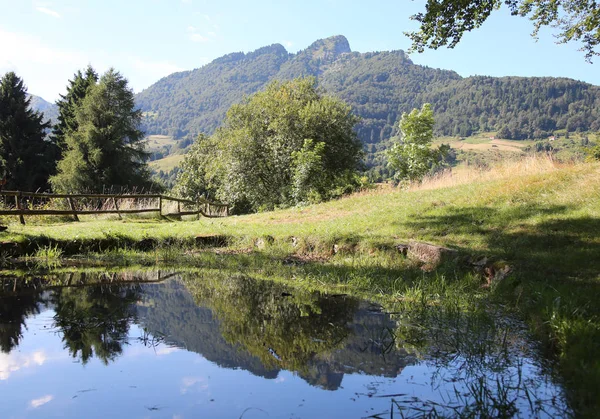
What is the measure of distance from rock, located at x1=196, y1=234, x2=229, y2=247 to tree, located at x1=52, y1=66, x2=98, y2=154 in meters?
33.1

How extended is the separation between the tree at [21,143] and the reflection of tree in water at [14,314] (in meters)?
35.2

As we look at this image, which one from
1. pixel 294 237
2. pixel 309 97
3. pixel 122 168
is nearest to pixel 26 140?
pixel 122 168

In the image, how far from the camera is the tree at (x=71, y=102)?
39125 millimetres

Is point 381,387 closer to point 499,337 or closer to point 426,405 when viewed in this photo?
point 426,405

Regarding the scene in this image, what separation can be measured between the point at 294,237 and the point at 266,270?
10.0 feet

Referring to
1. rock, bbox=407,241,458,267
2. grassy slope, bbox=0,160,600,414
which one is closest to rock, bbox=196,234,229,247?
grassy slope, bbox=0,160,600,414

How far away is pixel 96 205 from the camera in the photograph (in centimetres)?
1839

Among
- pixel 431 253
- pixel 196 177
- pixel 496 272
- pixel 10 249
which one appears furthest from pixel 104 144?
pixel 496 272

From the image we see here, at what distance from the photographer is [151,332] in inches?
175

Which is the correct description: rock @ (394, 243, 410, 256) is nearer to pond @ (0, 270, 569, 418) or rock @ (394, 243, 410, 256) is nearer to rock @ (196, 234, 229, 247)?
pond @ (0, 270, 569, 418)

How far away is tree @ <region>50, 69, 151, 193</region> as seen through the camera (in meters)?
34.8

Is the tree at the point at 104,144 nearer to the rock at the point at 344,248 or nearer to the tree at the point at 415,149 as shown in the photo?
the tree at the point at 415,149

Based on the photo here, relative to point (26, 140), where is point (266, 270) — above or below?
below

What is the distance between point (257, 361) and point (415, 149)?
34.3 meters
